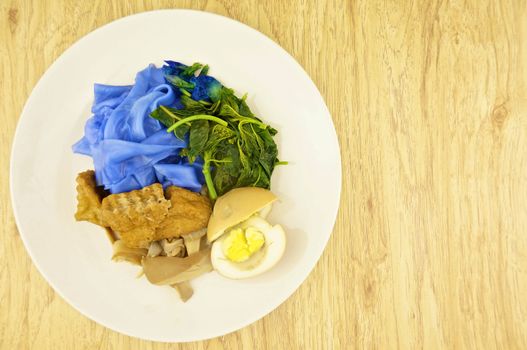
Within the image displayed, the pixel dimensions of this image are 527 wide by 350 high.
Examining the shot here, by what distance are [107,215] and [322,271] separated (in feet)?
3.84

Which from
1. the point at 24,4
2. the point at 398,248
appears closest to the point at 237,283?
the point at 398,248

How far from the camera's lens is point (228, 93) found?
220cm

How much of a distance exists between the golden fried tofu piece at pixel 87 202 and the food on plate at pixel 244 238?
1.77 feet

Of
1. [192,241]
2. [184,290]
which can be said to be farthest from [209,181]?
[184,290]

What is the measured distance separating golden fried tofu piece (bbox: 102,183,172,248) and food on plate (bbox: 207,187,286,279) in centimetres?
26

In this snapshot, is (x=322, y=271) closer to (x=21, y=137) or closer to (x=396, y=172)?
(x=396, y=172)

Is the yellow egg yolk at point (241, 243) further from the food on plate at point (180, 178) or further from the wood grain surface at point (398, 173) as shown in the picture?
the wood grain surface at point (398, 173)

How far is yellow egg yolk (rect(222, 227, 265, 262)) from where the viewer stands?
2145mm

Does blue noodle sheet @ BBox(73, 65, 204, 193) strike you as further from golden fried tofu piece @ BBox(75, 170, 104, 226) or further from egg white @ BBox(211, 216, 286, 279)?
egg white @ BBox(211, 216, 286, 279)

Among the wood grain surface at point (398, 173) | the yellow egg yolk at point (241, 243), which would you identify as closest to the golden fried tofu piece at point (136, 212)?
the yellow egg yolk at point (241, 243)

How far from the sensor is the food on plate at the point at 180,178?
7.00ft

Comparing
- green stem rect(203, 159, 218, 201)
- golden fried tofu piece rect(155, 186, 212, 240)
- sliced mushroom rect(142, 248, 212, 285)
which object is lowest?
sliced mushroom rect(142, 248, 212, 285)

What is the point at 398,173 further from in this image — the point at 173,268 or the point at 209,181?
the point at 173,268

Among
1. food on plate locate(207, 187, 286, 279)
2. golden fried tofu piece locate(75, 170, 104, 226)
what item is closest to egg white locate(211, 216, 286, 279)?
food on plate locate(207, 187, 286, 279)
